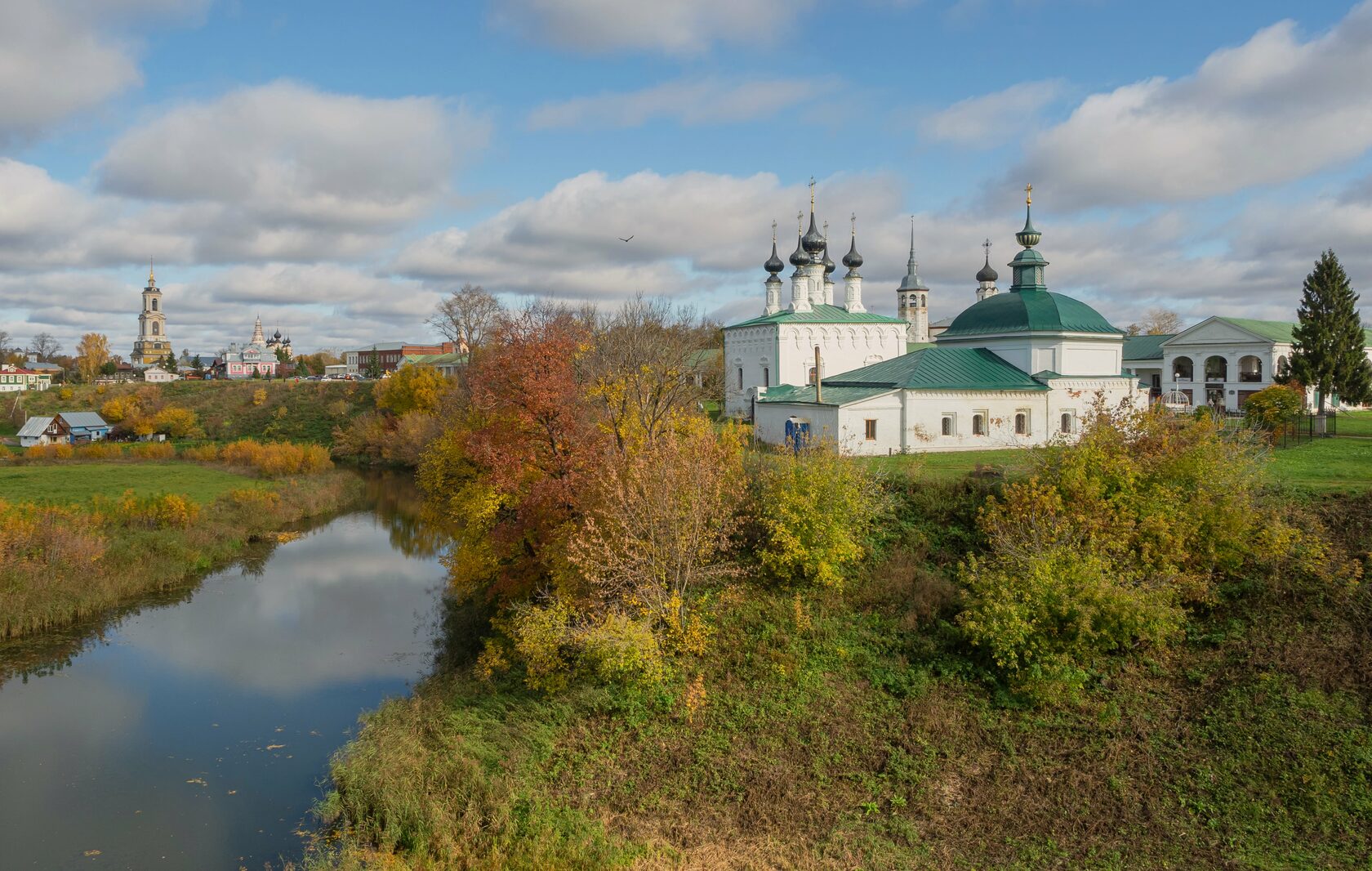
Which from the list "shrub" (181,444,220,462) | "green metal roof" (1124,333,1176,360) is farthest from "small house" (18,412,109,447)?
"green metal roof" (1124,333,1176,360)

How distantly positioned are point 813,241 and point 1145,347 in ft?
101

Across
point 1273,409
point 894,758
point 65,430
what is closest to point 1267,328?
point 1273,409

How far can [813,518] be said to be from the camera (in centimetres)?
1691

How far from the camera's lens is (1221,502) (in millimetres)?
15406

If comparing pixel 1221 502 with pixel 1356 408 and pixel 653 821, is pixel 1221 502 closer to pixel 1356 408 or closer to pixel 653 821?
pixel 653 821

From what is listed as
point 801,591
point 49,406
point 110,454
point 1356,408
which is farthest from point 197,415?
point 1356,408

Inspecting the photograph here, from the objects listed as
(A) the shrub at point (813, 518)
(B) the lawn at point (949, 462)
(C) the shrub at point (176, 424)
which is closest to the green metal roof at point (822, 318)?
(B) the lawn at point (949, 462)

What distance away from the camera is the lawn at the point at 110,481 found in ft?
111

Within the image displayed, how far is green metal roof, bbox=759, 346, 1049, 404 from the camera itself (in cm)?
2741

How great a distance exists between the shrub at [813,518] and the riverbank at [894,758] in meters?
1.28

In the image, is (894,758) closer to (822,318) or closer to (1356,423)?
(822,318)

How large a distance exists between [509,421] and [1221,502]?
13575mm

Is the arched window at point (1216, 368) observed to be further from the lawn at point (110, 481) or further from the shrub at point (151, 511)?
the shrub at point (151, 511)

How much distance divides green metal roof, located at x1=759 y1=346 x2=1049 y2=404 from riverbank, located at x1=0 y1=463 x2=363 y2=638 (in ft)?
65.3
